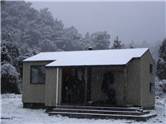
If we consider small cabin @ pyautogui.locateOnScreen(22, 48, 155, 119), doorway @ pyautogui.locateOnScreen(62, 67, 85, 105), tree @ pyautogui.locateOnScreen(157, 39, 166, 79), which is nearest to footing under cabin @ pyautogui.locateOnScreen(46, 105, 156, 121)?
small cabin @ pyautogui.locateOnScreen(22, 48, 155, 119)

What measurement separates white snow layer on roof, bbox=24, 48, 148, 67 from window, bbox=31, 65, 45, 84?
0.53 metres

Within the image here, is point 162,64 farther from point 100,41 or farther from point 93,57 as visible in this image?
point 100,41

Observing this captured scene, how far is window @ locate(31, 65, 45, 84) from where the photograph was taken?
23.1 m

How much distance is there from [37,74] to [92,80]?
10.6ft

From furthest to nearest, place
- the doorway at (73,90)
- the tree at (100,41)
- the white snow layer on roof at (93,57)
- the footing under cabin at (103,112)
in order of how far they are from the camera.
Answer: the tree at (100,41)
the doorway at (73,90)
the white snow layer on roof at (93,57)
the footing under cabin at (103,112)

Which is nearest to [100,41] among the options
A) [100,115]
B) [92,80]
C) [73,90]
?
[92,80]

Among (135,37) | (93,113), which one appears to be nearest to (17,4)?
(135,37)

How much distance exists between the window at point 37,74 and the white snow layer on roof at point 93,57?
53cm

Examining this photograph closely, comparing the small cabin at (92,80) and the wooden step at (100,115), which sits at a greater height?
the small cabin at (92,80)

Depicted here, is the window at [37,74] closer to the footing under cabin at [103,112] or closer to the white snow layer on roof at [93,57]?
the white snow layer on roof at [93,57]

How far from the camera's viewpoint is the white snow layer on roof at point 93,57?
20.5m

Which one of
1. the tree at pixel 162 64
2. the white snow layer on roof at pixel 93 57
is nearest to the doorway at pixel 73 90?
the white snow layer on roof at pixel 93 57

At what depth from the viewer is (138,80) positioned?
2058cm

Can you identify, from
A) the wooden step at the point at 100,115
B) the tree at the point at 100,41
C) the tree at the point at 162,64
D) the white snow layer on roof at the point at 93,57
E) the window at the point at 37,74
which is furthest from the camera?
the tree at the point at 100,41
